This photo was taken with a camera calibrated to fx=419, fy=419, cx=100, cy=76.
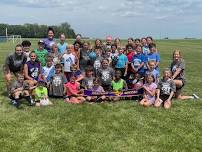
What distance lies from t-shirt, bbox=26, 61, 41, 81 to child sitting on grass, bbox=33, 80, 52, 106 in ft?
1.85

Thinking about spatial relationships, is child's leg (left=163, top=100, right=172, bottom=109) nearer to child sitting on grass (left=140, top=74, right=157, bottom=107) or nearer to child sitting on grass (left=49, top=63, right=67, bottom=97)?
child sitting on grass (left=140, top=74, right=157, bottom=107)

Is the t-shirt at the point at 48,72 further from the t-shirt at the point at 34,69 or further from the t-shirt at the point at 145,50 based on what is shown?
the t-shirt at the point at 145,50

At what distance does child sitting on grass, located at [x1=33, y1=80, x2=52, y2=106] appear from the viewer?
38.5ft

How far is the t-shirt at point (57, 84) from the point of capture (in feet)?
41.2

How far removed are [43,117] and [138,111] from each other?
2561 mm

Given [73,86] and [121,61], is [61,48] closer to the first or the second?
[73,86]

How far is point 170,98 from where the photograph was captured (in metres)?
11.9

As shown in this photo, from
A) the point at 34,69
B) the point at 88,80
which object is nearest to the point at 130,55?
the point at 88,80

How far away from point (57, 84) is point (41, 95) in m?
0.83

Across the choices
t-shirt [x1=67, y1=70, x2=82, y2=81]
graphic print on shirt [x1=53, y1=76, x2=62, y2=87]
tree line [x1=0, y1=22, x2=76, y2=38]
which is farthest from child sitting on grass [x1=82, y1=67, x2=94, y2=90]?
tree line [x1=0, y1=22, x2=76, y2=38]

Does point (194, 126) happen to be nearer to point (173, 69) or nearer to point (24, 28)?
point (173, 69)

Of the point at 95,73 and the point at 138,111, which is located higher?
the point at 95,73

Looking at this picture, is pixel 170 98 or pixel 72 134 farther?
pixel 170 98

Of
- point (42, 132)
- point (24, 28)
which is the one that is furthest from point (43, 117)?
point (24, 28)
